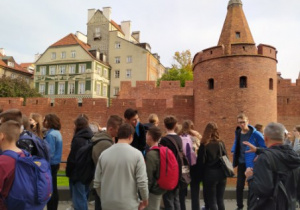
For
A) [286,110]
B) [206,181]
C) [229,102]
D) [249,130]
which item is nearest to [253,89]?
[229,102]

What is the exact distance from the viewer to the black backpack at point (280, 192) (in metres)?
3.04

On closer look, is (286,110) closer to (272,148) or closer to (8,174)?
(272,148)

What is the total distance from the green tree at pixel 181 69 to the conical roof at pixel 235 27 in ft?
55.5

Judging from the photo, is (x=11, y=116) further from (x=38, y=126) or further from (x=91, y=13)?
(x=91, y=13)

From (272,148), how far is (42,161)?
273cm

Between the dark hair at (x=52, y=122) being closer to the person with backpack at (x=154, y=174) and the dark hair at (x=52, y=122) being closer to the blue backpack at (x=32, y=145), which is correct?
the blue backpack at (x=32, y=145)

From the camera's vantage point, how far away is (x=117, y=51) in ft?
144

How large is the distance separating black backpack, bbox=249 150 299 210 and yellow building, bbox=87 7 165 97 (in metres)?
39.7

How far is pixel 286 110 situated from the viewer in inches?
733

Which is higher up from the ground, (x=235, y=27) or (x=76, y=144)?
(x=235, y=27)

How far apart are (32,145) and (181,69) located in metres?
35.1

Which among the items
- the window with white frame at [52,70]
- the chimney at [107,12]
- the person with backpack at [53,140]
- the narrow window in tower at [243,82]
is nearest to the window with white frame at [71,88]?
the window with white frame at [52,70]

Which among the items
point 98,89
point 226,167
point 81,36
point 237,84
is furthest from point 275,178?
point 81,36

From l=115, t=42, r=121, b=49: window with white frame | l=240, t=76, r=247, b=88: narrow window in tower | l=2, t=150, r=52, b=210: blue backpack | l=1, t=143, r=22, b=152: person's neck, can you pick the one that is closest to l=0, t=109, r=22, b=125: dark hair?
l=1, t=143, r=22, b=152: person's neck
